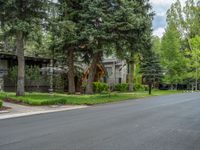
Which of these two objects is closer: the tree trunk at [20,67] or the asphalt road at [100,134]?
the asphalt road at [100,134]

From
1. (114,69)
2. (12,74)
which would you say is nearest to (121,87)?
(114,69)

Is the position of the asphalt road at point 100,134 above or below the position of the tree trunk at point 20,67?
below

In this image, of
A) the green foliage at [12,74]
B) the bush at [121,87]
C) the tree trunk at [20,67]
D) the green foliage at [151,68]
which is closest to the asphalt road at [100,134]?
the tree trunk at [20,67]

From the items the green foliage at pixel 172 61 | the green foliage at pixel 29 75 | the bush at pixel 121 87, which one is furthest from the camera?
the green foliage at pixel 172 61

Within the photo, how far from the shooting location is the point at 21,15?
24812mm

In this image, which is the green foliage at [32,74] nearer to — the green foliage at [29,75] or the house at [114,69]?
the green foliage at [29,75]

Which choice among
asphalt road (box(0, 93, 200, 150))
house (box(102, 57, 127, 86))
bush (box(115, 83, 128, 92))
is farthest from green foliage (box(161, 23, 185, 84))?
asphalt road (box(0, 93, 200, 150))

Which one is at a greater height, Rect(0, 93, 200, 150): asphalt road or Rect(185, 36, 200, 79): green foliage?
Rect(185, 36, 200, 79): green foliage

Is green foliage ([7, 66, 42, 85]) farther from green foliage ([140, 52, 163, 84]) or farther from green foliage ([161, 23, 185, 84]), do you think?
green foliage ([161, 23, 185, 84])

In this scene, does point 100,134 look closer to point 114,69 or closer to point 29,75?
point 29,75

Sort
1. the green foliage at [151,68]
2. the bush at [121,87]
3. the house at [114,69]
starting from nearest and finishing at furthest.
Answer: the bush at [121,87] → the green foliage at [151,68] → the house at [114,69]

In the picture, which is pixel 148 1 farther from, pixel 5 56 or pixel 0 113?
pixel 0 113

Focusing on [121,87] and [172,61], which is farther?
[172,61]

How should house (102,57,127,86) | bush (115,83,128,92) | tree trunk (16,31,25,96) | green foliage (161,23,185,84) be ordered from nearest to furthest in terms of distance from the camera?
tree trunk (16,31,25,96), bush (115,83,128,92), house (102,57,127,86), green foliage (161,23,185,84)
